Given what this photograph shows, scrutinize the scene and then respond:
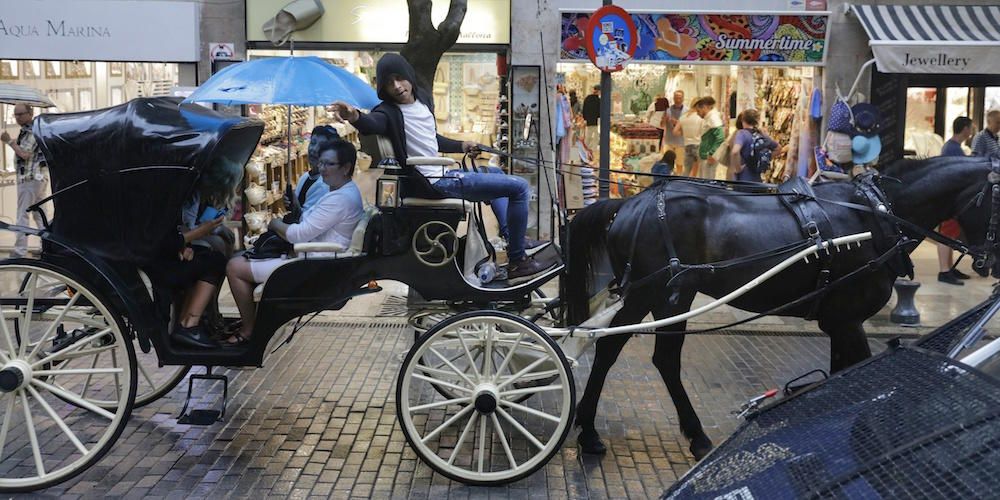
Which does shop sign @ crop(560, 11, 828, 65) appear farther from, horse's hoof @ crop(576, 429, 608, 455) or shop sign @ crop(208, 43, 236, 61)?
horse's hoof @ crop(576, 429, 608, 455)

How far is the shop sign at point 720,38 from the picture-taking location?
1330 centimetres

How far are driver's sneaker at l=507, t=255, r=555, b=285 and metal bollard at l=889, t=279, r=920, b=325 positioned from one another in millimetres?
4933

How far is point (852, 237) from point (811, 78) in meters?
8.44

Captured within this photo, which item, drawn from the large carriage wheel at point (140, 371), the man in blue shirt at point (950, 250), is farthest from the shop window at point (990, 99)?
the large carriage wheel at point (140, 371)

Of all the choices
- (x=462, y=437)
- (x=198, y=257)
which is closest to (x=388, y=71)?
(x=198, y=257)

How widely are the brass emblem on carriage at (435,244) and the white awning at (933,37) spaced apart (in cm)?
805

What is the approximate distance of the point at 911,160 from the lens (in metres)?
6.47

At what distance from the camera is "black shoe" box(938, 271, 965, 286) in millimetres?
11867

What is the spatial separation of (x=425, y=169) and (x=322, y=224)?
0.70m

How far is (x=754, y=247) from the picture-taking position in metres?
6.20

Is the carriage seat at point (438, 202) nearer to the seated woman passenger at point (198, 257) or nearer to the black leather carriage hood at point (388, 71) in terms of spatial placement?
the black leather carriage hood at point (388, 71)

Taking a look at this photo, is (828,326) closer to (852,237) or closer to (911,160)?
(852,237)

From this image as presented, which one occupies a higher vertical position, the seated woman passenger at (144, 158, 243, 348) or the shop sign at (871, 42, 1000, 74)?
the shop sign at (871, 42, 1000, 74)

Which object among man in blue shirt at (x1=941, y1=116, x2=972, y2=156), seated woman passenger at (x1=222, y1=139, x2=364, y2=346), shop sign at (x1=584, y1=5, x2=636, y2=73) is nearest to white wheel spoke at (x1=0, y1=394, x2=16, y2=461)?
seated woman passenger at (x1=222, y1=139, x2=364, y2=346)
